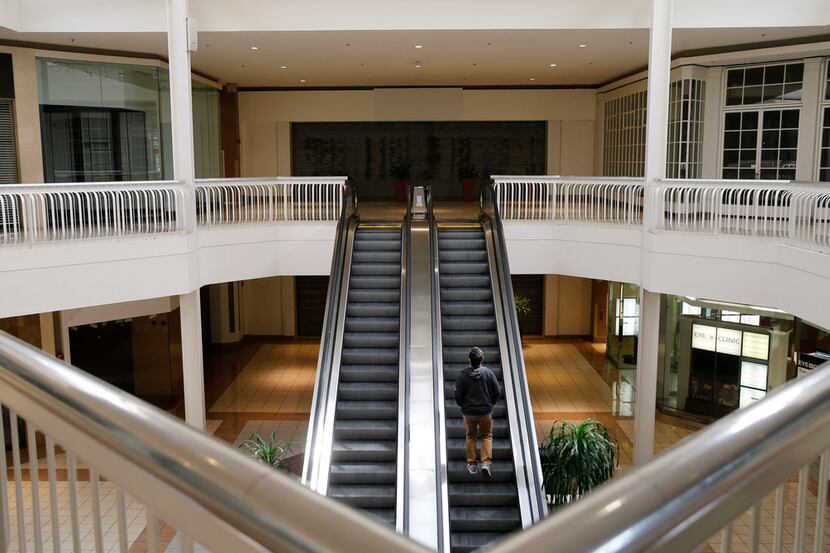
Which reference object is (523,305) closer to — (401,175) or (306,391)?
(401,175)

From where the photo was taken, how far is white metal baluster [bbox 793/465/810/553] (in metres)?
1.17

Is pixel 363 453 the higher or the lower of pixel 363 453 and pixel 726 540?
the lower

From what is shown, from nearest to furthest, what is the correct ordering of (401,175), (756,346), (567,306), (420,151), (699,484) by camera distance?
1. (699,484)
2. (756,346)
3. (567,306)
4. (401,175)
5. (420,151)

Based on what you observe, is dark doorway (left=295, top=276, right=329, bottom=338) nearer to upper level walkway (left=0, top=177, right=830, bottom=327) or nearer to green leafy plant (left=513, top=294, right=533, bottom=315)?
green leafy plant (left=513, top=294, right=533, bottom=315)

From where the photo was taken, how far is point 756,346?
15539 mm

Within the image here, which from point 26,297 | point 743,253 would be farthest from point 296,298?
point 743,253

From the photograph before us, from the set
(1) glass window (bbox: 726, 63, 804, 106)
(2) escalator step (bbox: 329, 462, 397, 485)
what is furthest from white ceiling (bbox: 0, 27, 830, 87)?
(2) escalator step (bbox: 329, 462, 397, 485)

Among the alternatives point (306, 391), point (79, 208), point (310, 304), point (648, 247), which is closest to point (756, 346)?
point (648, 247)

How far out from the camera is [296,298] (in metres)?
24.0

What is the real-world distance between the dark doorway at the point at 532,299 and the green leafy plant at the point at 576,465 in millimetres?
13415

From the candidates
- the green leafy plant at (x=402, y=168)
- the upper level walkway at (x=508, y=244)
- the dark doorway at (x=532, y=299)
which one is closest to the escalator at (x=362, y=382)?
the upper level walkway at (x=508, y=244)

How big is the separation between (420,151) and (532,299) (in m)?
6.18

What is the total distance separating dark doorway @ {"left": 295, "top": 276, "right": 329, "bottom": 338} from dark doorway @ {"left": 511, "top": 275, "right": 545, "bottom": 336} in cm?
617

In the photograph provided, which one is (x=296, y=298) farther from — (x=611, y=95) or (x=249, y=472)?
(x=249, y=472)
